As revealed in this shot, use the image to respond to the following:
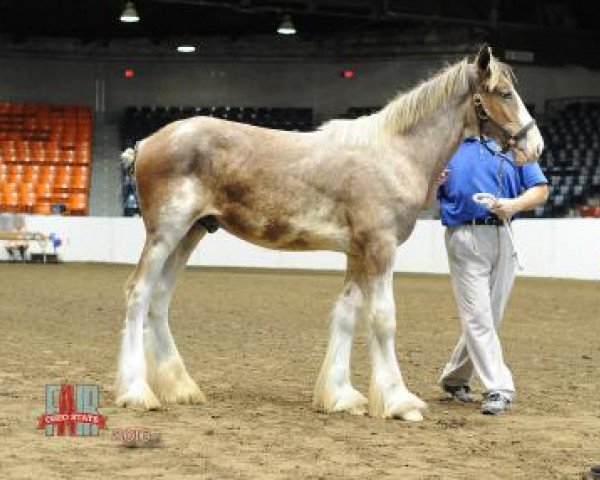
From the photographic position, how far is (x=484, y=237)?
317 inches

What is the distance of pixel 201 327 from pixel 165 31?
27630 mm

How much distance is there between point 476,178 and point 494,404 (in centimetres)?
152

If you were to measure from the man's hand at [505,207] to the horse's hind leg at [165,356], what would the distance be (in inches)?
80.9

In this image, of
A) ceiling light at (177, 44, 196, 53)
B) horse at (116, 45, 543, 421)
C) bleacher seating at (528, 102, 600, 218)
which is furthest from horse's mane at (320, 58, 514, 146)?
ceiling light at (177, 44, 196, 53)

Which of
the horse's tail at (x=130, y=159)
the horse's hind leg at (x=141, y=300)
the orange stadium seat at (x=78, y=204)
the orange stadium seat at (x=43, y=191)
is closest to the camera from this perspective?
the horse's hind leg at (x=141, y=300)

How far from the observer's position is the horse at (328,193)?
25.2 feet

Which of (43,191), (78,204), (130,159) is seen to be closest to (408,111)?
(130,159)

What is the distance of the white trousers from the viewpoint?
26.0 feet

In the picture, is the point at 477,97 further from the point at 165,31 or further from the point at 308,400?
the point at 165,31

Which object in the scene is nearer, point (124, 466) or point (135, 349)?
point (124, 466)

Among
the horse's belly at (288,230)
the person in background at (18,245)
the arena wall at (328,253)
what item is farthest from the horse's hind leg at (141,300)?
the person in background at (18,245)

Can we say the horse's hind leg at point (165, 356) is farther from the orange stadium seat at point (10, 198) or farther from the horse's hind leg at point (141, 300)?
the orange stadium seat at point (10, 198)

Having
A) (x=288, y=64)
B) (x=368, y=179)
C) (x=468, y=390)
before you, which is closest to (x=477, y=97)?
(x=368, y=179)

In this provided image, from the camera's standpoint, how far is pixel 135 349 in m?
7.75
